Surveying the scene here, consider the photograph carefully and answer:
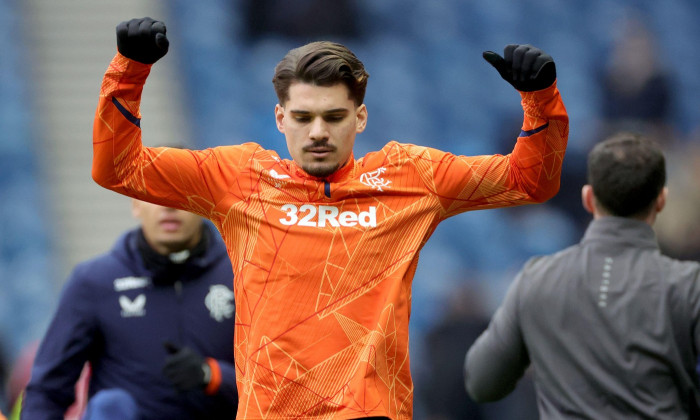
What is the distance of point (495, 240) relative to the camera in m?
9.97

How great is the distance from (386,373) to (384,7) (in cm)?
850

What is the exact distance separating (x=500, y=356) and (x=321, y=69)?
1135mm

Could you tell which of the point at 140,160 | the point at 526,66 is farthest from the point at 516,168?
the point at 140,160

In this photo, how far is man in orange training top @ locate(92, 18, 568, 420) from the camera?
3293 millimetres

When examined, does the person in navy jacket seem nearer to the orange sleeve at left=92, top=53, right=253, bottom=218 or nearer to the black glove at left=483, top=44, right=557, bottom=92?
the orange sleeve at left=92, top=53, right=253, bottom=218

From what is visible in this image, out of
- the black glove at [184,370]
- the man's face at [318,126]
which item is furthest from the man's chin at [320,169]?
the black glove at [184,370]

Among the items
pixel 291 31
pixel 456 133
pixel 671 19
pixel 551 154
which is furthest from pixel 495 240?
pixel 551 154

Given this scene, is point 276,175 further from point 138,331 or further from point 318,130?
point 138,331

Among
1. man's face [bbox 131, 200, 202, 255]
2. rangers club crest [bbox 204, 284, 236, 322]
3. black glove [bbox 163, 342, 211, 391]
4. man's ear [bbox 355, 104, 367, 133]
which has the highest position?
man's ear [bbox 355, 104, 367, 133]

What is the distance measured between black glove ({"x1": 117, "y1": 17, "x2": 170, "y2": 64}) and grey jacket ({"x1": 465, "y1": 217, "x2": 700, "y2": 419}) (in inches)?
55.8

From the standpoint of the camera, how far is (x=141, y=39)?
3266 millimetres

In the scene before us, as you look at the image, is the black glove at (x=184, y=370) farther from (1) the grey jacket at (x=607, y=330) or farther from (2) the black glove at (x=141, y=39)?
(2) the black glove at (x=141, y=39)

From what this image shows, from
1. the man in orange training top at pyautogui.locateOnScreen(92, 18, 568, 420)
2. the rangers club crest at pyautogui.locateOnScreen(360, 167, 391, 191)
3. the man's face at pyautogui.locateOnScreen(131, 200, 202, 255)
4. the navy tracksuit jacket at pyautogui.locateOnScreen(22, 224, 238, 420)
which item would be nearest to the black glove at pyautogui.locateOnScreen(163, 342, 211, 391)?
the navy tracksuit jacket at pyautogui.locateOnScreen(22, 224, 238, 420)

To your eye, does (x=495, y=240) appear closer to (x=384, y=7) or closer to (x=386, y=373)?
(x=384, y=7)
